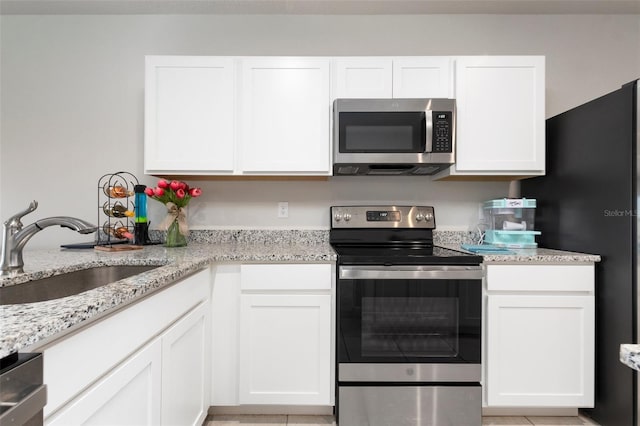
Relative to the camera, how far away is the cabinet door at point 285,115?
1990 mm

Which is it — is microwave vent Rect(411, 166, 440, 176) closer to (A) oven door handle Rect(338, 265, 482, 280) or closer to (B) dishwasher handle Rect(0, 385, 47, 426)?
(A) oven door handle Rect(338, 265, 482, 280)

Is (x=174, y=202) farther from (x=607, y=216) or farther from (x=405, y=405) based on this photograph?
(x=607, y=216)

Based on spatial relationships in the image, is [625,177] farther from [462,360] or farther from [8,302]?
[8,302]

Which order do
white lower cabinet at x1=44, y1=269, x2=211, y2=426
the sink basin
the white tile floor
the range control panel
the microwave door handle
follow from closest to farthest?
white lower cabinet at x1=44, y1=269, x2=211, y2=426 < the sink basin < the white tile floor < the microwave door handle < the range control panel

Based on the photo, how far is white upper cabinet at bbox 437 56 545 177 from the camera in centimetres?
197

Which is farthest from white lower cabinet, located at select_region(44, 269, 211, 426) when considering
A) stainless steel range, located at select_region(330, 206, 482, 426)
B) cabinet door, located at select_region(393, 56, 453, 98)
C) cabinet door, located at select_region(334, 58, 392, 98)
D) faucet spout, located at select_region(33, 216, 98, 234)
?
cabinet door, located at select_region(393, 56, 453, 98)

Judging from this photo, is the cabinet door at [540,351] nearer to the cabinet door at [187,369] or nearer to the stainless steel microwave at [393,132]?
the stainless steel microwave at [393,132]

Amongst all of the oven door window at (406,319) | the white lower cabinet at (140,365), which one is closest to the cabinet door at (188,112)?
the white lower cabinet at (140,365)

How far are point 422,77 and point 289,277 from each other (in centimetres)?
142

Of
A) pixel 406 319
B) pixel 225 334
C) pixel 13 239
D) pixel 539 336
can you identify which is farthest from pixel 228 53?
pixel 539 336

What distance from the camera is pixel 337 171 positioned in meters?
2.16

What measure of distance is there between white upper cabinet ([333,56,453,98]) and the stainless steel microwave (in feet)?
0.34

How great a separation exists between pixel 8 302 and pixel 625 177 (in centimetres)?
249

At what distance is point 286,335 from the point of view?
5.62 ft
